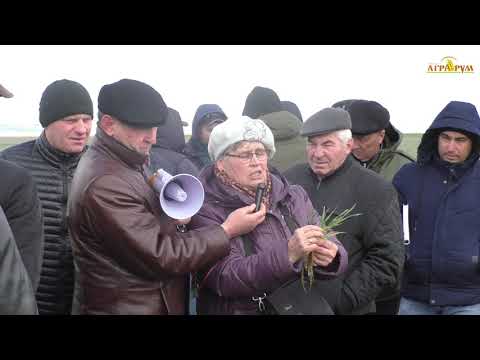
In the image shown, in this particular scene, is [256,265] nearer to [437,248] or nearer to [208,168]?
[208,168]

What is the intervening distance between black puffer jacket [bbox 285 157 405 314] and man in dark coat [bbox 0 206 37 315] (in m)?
2.09

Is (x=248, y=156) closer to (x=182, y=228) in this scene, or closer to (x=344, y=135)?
(x=182, y=228)

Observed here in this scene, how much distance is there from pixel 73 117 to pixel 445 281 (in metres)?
2.62

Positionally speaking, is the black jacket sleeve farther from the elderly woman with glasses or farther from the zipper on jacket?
the zipper on jacket

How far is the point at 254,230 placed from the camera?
9.57ft

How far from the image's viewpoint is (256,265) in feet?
8.95

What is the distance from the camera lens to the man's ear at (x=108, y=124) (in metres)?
2.77

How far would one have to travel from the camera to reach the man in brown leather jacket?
8.44 feet

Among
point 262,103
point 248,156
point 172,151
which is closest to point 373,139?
point 172,151

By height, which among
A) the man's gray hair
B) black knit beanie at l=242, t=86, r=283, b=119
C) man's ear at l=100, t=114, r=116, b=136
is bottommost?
the man's gray hair

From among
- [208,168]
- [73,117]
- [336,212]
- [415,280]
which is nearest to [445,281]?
[415,280]

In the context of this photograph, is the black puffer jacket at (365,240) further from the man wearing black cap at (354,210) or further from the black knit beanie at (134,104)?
the black knit beanie at (134,104)

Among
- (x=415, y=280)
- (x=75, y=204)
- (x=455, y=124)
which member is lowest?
(x=415, y=280)

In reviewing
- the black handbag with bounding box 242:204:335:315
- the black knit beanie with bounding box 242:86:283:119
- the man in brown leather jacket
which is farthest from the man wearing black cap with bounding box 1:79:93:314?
the black knit beanie with bounding box 242:86:283:119
